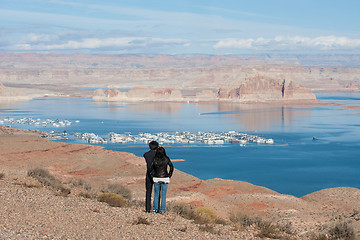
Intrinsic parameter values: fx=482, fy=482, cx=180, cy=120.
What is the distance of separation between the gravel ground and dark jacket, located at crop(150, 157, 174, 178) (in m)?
0.88

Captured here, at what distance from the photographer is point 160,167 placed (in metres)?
9.88

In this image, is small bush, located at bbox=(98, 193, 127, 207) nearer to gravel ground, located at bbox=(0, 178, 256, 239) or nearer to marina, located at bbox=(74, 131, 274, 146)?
gravel ground, located at bbox=(0, 178, 256, 239)

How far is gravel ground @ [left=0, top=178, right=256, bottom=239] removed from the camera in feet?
26.9

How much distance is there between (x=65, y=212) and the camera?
31.8 ft

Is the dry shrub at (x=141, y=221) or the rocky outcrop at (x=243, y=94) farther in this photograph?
the rocky outcrop at (x=243, y=94)

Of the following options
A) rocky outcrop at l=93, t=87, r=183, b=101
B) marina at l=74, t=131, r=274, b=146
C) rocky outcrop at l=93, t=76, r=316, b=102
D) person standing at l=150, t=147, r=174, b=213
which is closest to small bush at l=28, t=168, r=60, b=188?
person standing at l=150, t=147, r=174, b=213

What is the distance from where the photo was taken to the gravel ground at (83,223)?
8.20 meters

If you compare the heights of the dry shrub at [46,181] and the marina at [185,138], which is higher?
the dry shrub at [46,181]

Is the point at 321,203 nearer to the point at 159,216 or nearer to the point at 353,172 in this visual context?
the point at 159,216

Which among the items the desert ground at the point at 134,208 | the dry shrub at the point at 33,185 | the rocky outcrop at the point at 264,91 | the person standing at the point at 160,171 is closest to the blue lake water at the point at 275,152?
the desert ground at the point at 134,208

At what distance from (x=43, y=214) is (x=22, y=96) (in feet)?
488

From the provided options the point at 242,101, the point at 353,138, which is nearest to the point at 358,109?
the point at 242,101

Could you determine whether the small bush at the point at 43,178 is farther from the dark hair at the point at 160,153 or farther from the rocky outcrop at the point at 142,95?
the rocky outcrop at the point at 142,95

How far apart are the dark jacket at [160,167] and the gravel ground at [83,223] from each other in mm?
883
